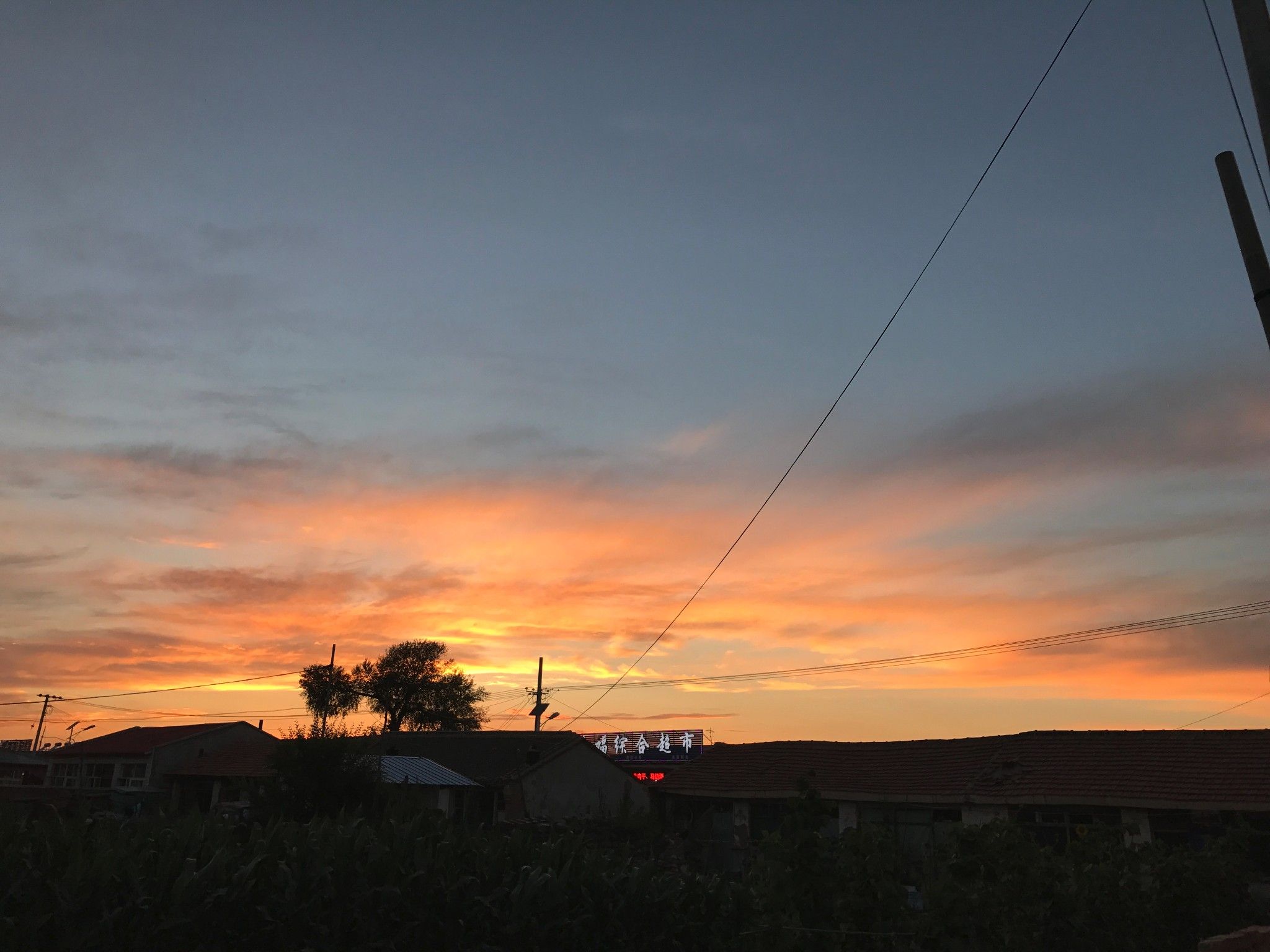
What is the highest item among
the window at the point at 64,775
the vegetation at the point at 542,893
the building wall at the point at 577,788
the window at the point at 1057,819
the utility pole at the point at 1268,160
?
the utility pole at the point at 1268,160

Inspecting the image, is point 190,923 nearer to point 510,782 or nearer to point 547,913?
point 547,913

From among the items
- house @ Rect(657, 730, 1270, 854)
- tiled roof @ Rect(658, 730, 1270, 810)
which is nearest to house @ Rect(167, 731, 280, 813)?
house @ Rect(657, 730, 1270, 854)

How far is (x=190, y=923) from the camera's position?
354 inches

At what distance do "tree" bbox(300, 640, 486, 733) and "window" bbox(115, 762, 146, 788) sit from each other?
62.8ft

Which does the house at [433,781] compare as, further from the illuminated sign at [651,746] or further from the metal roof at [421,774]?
the illuminated sign at [651,746]

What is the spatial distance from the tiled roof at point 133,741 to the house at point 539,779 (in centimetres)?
2255

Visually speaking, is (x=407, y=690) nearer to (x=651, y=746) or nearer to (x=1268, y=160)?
(x=651, y=746)

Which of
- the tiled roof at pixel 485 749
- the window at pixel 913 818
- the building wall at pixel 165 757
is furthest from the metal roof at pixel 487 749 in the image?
the window at pixel 913 818

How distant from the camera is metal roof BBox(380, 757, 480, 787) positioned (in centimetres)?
4228

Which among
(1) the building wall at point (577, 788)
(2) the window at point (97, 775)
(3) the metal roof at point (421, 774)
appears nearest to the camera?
(3) the metal roof at point (421, 774)

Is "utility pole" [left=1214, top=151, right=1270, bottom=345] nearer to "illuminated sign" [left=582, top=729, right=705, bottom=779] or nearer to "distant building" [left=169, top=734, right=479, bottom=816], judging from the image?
"distant building" [left=169, top=734, right=479, bottom=816]

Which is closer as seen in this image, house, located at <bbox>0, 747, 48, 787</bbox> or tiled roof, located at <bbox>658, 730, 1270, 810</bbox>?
tiled roof, located at <bbox>658, 730, 1270, 810</bbox>

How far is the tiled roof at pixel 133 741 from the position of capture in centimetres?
6681

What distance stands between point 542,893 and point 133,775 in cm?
6850
